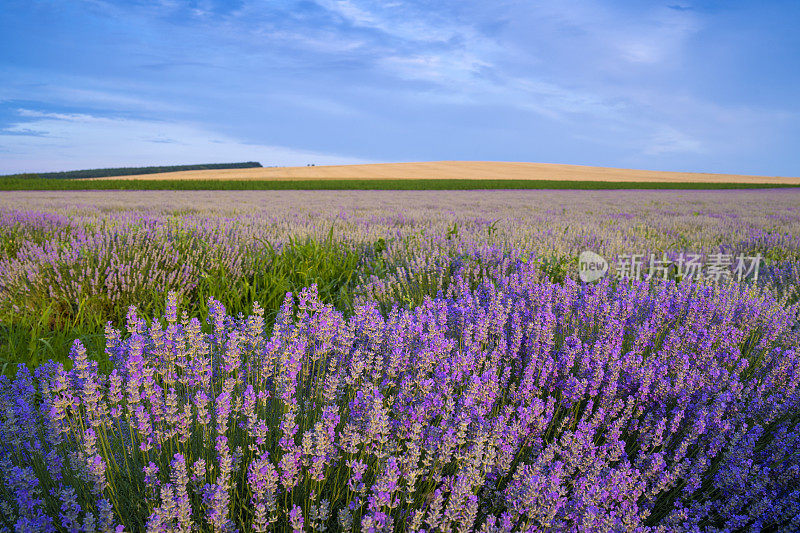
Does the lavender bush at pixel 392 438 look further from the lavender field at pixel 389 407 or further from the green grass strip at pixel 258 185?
the green grass strip at pixel 258 185

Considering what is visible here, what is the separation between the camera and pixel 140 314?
342cm

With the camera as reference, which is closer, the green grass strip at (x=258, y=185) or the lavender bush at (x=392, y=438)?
the lavender bush at (x=392, y=438)

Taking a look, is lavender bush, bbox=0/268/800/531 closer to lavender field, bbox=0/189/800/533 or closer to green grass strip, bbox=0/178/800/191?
lavender field, bbox=0/189/800/533

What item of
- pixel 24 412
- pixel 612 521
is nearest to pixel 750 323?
pixel 612 521

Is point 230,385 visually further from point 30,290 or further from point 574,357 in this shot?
point 30,290

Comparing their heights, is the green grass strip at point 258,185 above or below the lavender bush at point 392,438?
above

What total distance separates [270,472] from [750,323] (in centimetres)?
294

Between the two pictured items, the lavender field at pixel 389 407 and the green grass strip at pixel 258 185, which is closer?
the lavender field at pixel 389 407

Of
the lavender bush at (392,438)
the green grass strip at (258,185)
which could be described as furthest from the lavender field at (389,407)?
the green grass strip at (258,185)

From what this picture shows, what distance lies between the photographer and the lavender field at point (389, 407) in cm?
124

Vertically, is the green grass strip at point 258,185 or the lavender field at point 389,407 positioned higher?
Answer: the green grass strip at point 258,185

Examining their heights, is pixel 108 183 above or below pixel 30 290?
above

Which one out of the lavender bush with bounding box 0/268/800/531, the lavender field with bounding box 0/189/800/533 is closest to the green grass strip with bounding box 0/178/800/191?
the lavender field with bounding box 0/189/800/533

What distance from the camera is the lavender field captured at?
49.0 inches
